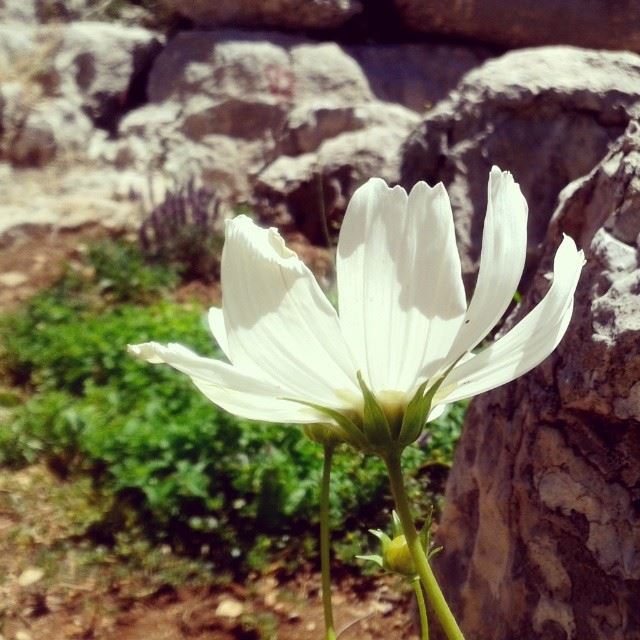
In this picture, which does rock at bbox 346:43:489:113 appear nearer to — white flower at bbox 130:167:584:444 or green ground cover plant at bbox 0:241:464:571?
green ground cover plant at bbox 0:241:464:571

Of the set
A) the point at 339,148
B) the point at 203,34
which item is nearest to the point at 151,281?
the point at 339,148

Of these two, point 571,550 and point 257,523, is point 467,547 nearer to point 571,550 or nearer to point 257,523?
point 571,550

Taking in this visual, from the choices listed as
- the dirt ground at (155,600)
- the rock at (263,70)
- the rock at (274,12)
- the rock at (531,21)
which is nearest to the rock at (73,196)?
the rock at (263,70)

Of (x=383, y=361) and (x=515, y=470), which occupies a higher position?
(x=383, y=361)

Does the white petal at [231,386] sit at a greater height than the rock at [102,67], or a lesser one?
greater

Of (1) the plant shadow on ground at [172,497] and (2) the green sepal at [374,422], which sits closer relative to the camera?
(2) the green sepal at [374,422]

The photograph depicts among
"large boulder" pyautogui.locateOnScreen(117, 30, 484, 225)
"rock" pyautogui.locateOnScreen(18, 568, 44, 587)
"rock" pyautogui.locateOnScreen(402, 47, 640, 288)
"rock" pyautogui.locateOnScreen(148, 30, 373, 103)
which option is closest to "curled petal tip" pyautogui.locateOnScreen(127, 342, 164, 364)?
"rock" pyautogui.locateOnScreen(18, 568, 44, 587)

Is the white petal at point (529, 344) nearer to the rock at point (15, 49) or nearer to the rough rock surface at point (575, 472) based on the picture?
the rough rock surface at point (575, 472)
